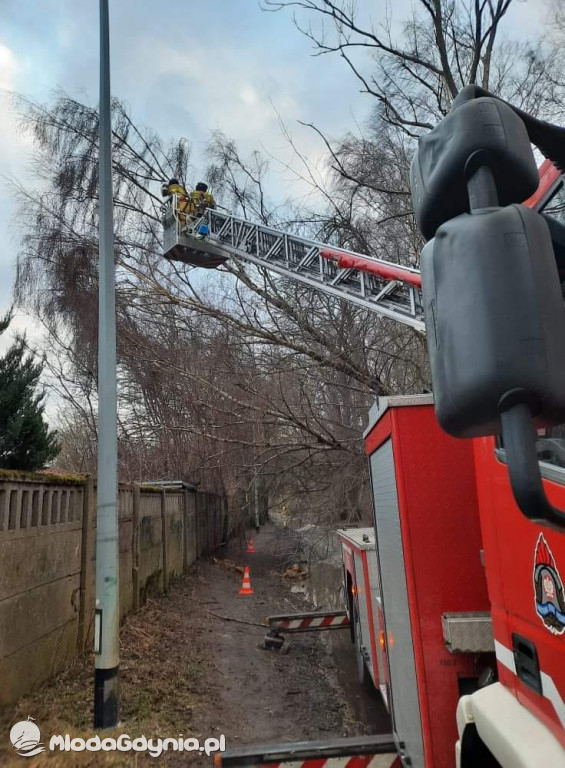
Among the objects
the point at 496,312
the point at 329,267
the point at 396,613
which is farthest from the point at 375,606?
the point at 329,267

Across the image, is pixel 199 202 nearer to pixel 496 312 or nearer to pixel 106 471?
pixel 106 471

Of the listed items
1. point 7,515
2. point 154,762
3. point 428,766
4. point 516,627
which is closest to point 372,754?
point 428,766

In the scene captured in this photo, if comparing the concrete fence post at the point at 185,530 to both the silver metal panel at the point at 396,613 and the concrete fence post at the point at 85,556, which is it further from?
the silver metal panel at the point at 396,613

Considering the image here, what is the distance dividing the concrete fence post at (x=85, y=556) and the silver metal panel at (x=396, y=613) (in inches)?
139

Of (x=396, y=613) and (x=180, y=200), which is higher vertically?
(x=180, y=200)

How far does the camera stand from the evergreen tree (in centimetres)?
996

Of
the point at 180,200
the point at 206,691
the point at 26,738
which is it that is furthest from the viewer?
the point at 180,200

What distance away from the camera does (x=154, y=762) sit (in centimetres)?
412

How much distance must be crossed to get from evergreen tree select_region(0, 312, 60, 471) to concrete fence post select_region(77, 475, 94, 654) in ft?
15.4

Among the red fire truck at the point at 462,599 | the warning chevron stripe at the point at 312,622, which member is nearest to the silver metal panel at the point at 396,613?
the red fire truck at the point at 462,599

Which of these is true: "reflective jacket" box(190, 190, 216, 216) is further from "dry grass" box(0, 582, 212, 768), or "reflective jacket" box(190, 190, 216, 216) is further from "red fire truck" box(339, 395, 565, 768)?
"red fire truck" box(339, 395, 565, 768)

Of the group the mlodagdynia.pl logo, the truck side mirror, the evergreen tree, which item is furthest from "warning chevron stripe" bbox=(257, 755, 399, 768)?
the evergreen tree

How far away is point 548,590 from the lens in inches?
61.2

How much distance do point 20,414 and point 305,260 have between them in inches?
239
